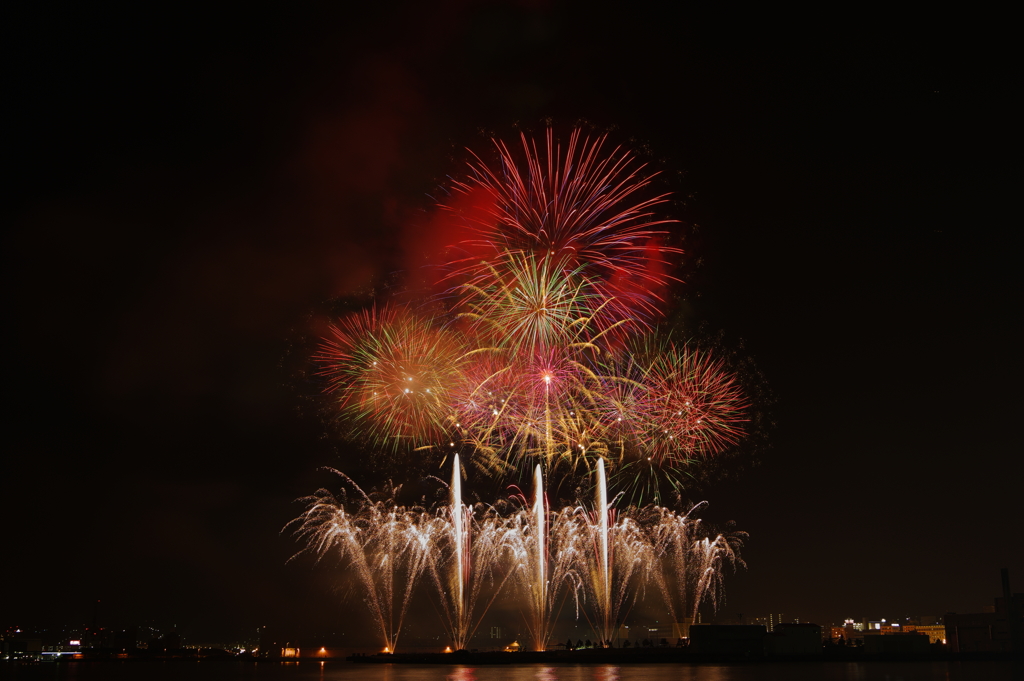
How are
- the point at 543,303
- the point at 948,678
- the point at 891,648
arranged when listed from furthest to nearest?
the point at 891,648 < the point at 948,678 < the point at 543,303

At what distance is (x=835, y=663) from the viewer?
219ft

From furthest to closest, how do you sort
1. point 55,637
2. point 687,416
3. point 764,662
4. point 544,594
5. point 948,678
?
point 55,637 < point 764,662 < point 544,594 < point 948,678 < point 687,416

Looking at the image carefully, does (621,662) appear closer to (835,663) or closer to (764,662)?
(764,662)

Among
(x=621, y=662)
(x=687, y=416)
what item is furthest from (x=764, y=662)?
(x=687, y=416)

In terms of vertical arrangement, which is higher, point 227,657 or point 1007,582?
point 1007,582

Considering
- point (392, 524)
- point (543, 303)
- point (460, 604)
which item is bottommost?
point (460, 604)

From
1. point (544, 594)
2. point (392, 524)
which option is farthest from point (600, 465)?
point (392, 524)

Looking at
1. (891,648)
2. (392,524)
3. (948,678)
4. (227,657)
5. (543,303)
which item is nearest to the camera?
(543,303)

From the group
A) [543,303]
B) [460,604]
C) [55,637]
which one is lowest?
[55,637]

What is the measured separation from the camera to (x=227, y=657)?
389ft

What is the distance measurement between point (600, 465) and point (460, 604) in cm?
1521

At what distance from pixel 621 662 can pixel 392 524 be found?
102ft

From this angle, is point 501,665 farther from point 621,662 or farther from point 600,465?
point 600,465

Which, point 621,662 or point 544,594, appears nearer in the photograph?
point 544,594
